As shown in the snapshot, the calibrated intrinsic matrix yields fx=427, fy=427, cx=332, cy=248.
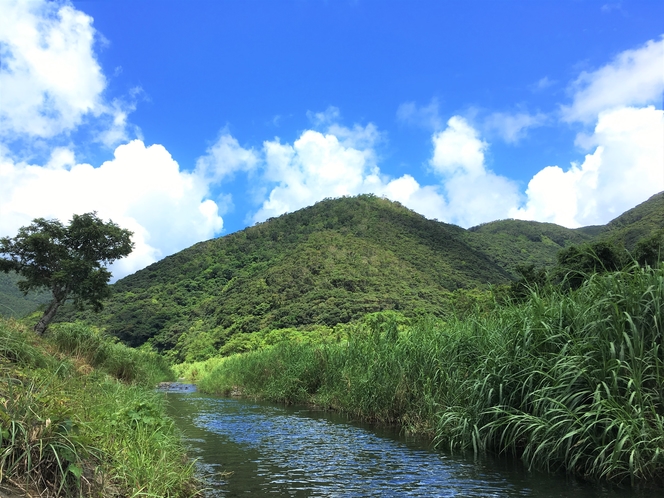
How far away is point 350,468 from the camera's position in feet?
24.1

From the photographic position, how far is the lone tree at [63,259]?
1984cm

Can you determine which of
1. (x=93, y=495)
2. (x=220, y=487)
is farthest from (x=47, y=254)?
(x=93, y=495)

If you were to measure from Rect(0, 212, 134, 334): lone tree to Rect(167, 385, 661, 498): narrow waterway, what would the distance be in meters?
12.4

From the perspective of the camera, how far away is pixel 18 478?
335 centimetres

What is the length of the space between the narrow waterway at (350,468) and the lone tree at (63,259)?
1243 centimetres

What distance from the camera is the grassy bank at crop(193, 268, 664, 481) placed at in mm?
5664

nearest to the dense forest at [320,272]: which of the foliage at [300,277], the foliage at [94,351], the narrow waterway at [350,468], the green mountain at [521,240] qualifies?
the foliage at [300,277]

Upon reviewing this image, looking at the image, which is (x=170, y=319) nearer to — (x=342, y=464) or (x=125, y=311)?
(x=125, y=311)

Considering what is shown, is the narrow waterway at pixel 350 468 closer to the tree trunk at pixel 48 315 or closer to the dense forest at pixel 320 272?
the tree trunk at pixel 48 315

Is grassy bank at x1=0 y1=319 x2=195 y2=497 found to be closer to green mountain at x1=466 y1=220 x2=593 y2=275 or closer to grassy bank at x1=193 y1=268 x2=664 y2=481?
grassy bank at x1=193 y1=268 x2=664 y2=481

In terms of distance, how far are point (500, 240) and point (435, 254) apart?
87.0ft

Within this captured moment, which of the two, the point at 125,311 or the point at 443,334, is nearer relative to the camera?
the point at 443,334

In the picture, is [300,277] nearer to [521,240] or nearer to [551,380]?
[521,240]

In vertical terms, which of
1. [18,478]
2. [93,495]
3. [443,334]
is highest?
[443,334]
